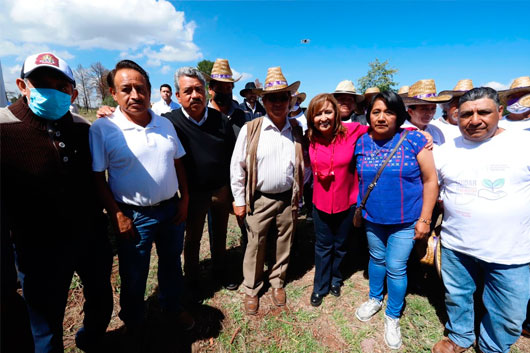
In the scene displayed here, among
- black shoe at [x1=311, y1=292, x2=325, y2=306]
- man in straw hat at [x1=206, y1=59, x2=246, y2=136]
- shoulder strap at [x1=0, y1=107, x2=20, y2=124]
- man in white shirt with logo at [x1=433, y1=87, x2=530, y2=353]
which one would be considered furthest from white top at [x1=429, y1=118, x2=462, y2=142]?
shoulder strap at [x1=0, y1=107, x2=20, y2=124]

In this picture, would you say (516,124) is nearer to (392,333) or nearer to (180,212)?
(392,333)

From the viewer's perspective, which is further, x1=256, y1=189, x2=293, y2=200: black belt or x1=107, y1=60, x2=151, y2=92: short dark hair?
x1=256, y1=189, x2=293, y2=200: black belt

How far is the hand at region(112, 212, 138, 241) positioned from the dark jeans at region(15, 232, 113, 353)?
198 millimetres

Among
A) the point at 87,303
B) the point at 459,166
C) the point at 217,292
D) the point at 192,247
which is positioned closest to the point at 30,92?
the point at 87,303

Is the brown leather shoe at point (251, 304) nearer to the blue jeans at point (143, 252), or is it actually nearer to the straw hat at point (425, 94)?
the blue jeans at point (143, 252)

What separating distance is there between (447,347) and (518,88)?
10.7ft

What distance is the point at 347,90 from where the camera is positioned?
4.34m

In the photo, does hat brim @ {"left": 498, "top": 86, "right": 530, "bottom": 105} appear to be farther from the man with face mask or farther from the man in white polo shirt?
the man with face mask

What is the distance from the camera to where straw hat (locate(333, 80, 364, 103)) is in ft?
13.9

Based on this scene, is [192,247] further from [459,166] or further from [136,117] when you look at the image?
[459,166]

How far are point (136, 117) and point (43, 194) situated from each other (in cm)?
84

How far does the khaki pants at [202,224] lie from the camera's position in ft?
9.61

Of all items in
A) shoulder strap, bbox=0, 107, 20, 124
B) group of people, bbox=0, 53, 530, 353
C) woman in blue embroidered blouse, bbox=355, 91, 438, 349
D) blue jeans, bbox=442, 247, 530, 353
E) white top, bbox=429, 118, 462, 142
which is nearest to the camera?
shoulder strap, bbox=0, 107, 20, 124

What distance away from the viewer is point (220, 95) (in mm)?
3748
